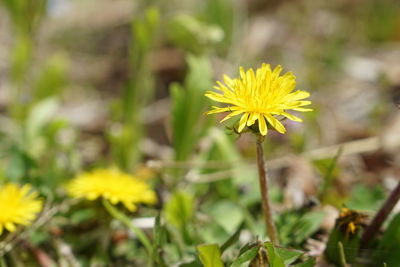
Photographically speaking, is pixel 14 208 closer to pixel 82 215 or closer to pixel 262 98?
pixel 82 215

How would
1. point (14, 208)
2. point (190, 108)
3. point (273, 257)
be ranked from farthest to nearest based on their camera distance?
point (190, 108) < point (14, 208) < point (273, 257)

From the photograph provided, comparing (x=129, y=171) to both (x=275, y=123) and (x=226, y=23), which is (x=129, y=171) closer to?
(x=226, y=23)

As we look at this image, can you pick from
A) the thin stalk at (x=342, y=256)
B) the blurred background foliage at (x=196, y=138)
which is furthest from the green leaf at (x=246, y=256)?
the thin stalk at (x=342, y=256)

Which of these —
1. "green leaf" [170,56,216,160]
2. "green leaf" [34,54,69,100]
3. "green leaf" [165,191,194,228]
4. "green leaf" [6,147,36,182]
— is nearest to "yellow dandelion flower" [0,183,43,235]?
"green leaf" [6,147,36,182]

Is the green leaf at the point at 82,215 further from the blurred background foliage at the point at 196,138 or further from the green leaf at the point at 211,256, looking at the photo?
the green leaf at the point at 211,256

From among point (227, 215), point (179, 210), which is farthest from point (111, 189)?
point (227, 215)

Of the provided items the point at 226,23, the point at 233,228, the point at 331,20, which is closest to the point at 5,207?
the point at 233,228

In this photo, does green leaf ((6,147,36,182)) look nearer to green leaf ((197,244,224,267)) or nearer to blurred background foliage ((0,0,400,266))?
blurred background foliage ((0,0,400,266))
